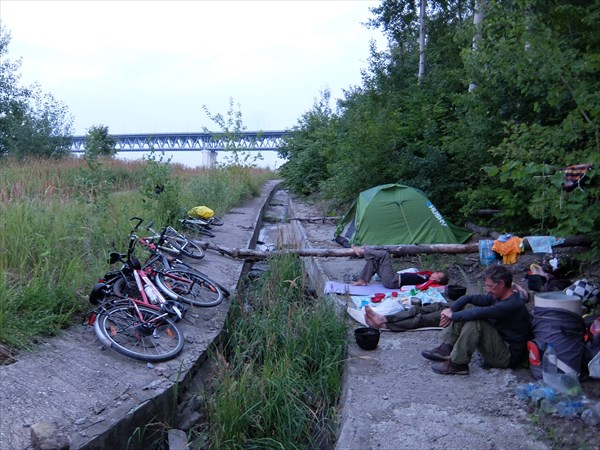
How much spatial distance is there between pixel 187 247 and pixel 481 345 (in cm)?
527

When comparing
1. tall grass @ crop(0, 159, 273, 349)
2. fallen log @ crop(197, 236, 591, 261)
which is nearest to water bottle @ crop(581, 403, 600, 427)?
tall grass @ crop(0, 159, 273, 349)

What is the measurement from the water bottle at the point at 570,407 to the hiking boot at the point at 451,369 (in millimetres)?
1029

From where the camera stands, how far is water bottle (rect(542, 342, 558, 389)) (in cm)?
455

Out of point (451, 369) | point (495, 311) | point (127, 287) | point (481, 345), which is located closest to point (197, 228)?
point (127, 287)

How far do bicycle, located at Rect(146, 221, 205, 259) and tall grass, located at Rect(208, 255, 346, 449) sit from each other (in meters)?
1.89

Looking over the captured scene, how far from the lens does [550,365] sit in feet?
15.3

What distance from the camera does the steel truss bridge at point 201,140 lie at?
23.8 meters

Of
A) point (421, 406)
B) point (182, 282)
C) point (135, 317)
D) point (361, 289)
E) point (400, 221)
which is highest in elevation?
point (400, 221)

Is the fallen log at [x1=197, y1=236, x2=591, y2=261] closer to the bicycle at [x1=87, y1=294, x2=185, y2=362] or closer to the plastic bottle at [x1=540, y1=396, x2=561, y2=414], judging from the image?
the bicycle at [x1=87, y1=294, x2=185, y2=362]

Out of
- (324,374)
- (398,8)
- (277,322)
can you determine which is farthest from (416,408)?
(398,8)

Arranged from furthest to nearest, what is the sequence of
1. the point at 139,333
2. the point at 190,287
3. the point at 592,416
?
the point at 190,287
the point at 139,333
the point at 592,416

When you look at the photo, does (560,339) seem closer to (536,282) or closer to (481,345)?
(481,345)

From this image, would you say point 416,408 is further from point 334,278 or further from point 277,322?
point 334,278

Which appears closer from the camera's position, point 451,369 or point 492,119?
point 451,369
